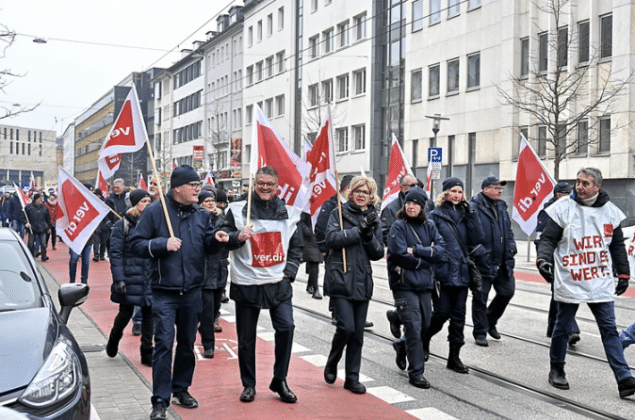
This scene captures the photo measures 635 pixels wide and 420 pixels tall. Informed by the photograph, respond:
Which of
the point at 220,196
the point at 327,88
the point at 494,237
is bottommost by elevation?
the point at 494,237

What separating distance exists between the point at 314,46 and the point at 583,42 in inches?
987

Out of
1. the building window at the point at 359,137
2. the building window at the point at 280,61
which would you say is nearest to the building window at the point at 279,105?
the building window at the point at 280,61

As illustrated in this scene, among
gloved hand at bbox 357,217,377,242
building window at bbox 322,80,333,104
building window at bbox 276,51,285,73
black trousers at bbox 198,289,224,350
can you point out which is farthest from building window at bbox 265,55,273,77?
gloved hand at bbox 357,217,377,242

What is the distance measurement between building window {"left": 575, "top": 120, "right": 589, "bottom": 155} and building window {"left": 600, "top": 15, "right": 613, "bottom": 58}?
2.46 m

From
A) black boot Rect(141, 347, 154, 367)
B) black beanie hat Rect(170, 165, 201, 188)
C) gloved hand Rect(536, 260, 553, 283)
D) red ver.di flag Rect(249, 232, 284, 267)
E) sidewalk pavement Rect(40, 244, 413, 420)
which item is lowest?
sidewalk pavement Rect(40, 244, 413, 420)

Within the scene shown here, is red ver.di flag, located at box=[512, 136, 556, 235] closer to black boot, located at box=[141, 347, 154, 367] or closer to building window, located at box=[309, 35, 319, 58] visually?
black boot, located at box=[141, 347, 154, 367]

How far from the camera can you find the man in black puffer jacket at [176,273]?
241 inches

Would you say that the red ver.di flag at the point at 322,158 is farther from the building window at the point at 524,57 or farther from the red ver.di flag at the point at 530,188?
the building window at the point at 524,57

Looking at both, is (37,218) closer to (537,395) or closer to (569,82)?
(537,395)

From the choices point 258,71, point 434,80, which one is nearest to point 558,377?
point 434,80

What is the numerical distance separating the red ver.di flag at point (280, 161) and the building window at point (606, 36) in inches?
898

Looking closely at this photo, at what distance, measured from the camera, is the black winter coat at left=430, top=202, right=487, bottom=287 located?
782cm

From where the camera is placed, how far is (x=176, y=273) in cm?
620

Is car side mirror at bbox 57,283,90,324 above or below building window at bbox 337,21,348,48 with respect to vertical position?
below
